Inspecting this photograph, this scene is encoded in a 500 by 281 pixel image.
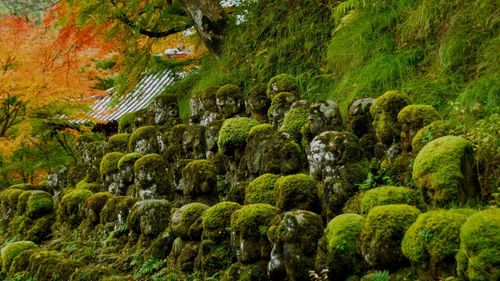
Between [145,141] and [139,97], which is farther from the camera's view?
[139,97]

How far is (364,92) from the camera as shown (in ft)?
21.5

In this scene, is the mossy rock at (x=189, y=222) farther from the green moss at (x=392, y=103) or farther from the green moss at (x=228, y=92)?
the green moss at (x=228, y=92)

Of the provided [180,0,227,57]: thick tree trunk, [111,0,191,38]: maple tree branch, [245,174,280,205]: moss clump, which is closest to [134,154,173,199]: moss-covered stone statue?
[245,174,280,205]: moss clump

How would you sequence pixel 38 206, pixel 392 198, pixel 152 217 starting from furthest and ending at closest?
pixel 38 206 < pixel 152 217 < pixel 392 198

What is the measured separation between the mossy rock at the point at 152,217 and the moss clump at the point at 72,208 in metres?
2.67

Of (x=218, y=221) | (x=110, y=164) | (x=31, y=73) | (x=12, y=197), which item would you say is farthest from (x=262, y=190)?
(x=31, y=73)

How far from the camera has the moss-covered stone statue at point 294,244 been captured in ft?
14.2

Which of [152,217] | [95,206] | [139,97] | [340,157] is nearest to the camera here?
[340,157]

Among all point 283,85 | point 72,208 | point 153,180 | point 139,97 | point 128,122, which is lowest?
point 72,208

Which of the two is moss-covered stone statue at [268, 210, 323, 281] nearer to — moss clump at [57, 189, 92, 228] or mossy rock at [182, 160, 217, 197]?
mossy rock at [182, 160, 217, 197]

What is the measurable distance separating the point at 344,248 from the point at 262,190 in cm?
174

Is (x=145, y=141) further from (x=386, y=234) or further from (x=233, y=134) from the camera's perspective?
(x=386, y=234)

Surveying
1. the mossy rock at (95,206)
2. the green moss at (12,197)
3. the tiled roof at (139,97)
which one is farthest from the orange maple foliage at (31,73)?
the mossy rock at (95,206)

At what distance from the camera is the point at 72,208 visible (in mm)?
9211
